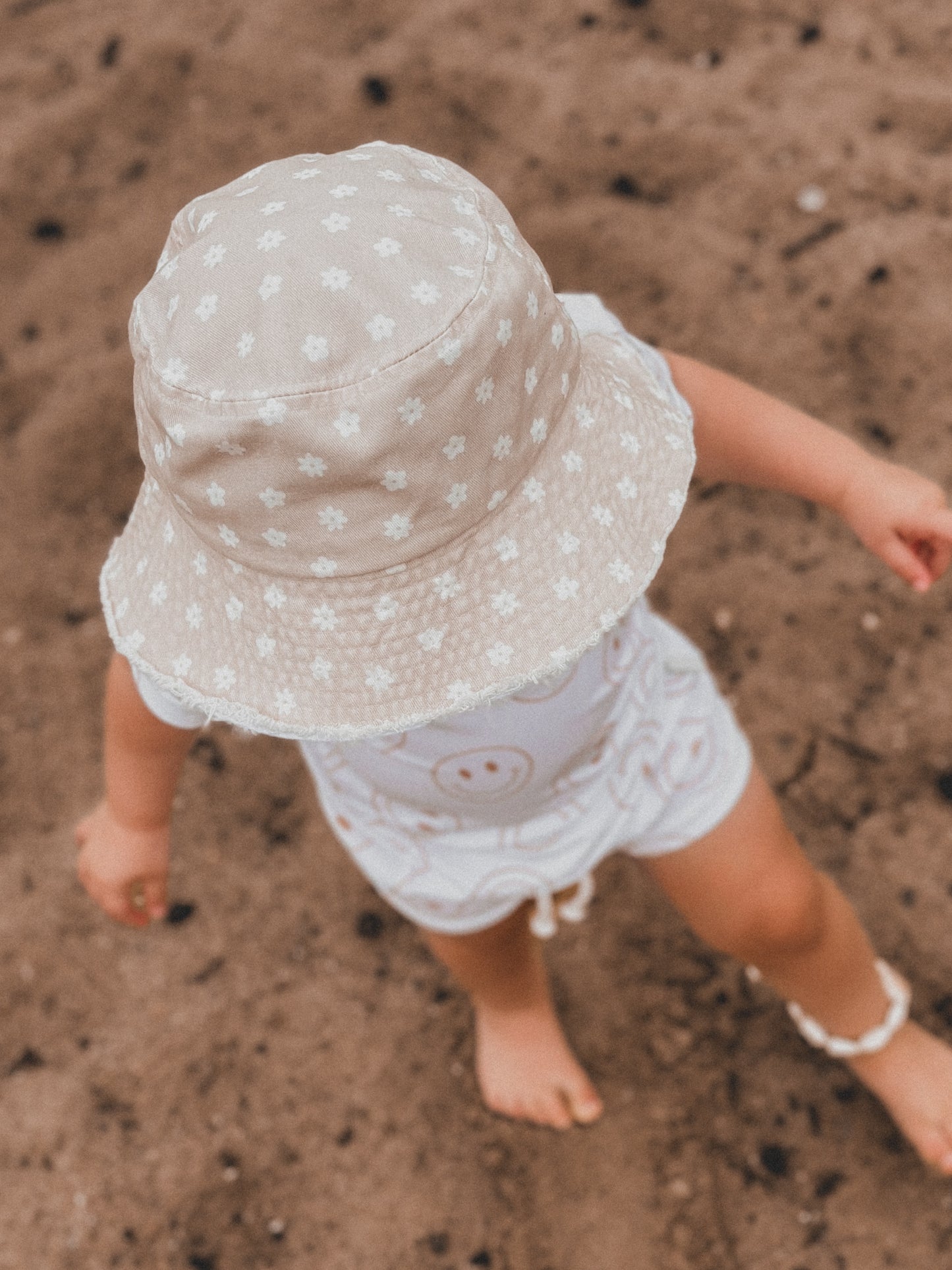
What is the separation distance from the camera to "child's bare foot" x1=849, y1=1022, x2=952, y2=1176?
1.27m

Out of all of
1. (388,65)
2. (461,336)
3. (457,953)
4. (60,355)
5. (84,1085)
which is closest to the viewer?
(461,336)

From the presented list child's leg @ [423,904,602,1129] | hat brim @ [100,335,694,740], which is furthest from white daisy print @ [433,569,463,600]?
child's leg @ [423,904,602,1129]

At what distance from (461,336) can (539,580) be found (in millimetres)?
176

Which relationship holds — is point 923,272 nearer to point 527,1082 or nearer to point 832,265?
point 832,265

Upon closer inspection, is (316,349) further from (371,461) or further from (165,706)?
(165,706)

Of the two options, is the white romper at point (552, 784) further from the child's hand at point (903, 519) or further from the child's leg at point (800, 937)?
the child's hand at point (903, 519)

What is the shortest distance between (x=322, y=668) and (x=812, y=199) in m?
1.41

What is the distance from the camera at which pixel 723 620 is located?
1.62m

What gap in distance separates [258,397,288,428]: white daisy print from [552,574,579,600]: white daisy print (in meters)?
0.22

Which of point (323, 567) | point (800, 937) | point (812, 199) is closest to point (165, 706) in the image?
point (323, 567)

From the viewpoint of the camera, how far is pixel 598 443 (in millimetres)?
840

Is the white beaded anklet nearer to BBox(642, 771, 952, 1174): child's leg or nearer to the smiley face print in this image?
BBox(642, 771, 952, 1174): child's leg

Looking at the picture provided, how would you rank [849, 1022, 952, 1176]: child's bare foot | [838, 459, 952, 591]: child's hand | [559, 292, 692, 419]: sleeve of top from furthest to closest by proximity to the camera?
[849, 1022, 952, 1176]: child's bare foot, [838, 459, 952, 591]: child's hand, [559, 292, 692, 419]: sleeve of top

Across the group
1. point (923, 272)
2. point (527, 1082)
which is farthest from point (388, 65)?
point (527, 1082)
